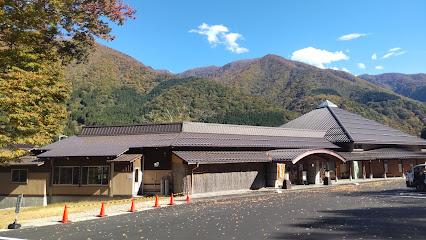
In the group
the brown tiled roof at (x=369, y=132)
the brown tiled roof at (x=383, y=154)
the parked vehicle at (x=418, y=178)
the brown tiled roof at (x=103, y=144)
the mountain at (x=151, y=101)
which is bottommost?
the parked vehicle at (x=418, y=178)

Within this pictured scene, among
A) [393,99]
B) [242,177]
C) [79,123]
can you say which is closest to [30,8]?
[242,177]

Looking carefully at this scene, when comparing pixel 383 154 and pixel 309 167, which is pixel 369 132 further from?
pixel 309 167

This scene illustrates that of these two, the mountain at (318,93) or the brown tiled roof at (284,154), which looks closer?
the brown tiled roof at (284,154)

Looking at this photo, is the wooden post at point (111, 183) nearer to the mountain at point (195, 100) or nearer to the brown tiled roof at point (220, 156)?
the brown tiled roof at point (220, 156)

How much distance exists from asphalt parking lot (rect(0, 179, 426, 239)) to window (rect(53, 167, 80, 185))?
9.69 metres

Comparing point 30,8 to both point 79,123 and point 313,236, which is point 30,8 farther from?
point 79,123

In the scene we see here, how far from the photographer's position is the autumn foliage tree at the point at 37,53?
15656 mm

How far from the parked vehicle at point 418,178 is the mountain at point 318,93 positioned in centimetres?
6555

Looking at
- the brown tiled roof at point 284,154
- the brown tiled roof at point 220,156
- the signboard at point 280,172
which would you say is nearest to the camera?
the brown tiled roof at point 220,156

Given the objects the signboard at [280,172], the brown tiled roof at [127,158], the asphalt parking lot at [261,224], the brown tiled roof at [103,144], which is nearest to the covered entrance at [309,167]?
the signboard at [280,172]

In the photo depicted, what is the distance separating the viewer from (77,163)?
73.0 feet

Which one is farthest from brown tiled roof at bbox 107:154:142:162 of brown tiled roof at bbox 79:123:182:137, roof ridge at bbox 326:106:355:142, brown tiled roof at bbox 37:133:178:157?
roof ridge at bbox 326:106:355:142

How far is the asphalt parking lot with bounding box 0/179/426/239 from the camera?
32.1 ft

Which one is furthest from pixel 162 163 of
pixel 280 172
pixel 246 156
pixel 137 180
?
pixel 280 172
